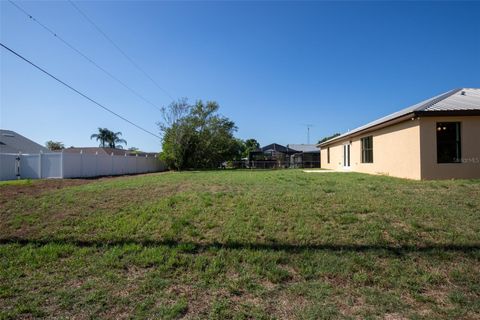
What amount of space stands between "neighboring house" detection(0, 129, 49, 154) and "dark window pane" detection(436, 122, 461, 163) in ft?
96.6

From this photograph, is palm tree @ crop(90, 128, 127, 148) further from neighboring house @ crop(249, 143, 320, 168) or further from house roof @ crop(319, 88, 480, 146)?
house roof @ crop(319, 88, 480, 146)

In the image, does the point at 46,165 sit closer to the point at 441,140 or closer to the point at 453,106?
the point at 441,140

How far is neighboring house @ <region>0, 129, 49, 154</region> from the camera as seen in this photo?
25.0 meters

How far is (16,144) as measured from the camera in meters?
26.9

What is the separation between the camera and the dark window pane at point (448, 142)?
10.5m

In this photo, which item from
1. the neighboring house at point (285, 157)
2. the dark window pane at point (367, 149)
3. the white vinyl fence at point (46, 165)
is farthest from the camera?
the neighboring house at point (285, 157)

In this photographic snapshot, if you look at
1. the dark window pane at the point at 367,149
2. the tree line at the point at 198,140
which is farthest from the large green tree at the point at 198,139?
the dark window pane at the point at 367,149

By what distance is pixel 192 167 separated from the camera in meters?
31.2

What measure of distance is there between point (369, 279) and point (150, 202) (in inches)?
206

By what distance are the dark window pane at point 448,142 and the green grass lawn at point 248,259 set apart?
4.39m

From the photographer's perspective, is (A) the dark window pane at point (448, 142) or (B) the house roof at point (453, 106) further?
(A) the dark window pane at point (448, 142)

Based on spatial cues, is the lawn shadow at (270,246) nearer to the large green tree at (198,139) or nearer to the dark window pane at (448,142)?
the dark window pane at (448,142)

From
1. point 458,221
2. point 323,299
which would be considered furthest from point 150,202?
point 458,221

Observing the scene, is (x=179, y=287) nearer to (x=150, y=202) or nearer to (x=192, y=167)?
(x=150, y=202)
